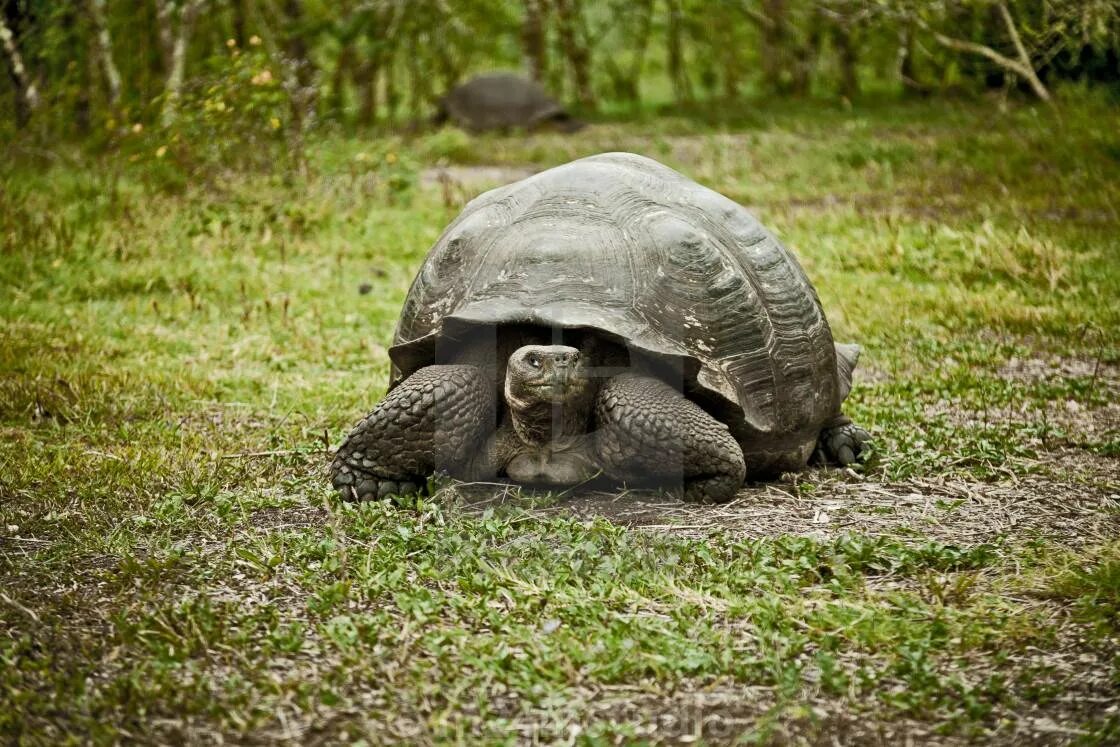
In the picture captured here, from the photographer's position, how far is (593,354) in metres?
3.41

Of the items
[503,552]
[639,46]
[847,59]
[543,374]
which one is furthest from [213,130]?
[639,46]

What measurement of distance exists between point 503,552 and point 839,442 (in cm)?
141

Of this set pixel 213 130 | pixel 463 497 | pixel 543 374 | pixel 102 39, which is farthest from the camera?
pixel 102 39

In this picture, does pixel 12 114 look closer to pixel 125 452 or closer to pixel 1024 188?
pixel 125 452

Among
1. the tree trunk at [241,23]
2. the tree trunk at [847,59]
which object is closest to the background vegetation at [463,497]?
the tree trunk at [241,23]

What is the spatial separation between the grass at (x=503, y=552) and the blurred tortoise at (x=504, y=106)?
921cm

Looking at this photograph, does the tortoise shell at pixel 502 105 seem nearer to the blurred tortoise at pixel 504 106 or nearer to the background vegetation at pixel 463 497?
the blurred tortoise at pixel 504 106

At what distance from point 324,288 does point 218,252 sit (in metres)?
0.91

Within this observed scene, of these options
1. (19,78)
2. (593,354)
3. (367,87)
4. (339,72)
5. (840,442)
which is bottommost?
(840,442)

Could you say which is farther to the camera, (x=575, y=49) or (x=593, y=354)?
(x=575, y=49)

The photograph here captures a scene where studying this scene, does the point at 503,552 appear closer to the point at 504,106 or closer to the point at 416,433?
the point at 416,433

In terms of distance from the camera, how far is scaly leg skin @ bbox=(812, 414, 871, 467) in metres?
3.97

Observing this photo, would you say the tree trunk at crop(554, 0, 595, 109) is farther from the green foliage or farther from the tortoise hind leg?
the tortoise hind leg

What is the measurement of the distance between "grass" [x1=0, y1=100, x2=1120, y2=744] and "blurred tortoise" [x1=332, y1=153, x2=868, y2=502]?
0.44ft
